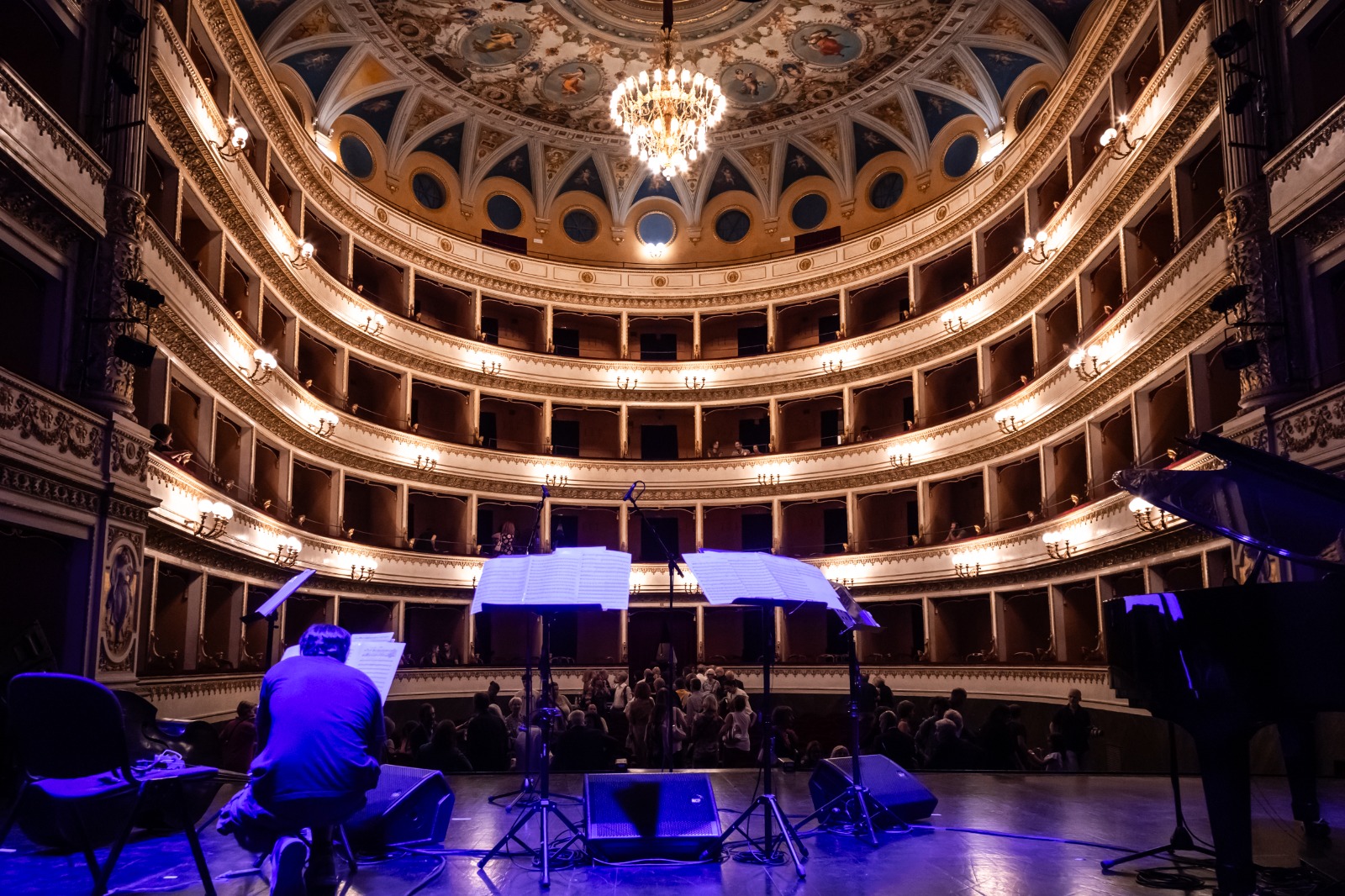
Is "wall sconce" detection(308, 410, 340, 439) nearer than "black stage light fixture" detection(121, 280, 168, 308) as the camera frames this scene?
No

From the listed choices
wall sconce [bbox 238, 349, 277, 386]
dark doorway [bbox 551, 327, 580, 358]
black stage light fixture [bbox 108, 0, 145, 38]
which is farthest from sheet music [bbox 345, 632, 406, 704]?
dark doorway [bbox 551, 327, 580, 358]

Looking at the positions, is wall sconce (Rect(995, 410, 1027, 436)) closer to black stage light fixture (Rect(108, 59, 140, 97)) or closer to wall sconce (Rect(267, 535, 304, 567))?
wall sconce (Rect(267, 535, 304, 567))

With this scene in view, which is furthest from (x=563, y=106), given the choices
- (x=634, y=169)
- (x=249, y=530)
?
(x=249, y=530)

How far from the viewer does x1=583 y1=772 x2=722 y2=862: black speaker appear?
7.03 meters

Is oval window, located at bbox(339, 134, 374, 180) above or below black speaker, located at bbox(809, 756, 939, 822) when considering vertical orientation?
above

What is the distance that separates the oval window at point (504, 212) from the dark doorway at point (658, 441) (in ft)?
25.2

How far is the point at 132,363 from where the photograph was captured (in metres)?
11.5

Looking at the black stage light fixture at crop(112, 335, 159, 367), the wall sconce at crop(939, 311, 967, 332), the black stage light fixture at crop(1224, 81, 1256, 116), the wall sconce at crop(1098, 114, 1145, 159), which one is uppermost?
the wall sconce at crop(1098, 114, 1145, 159)

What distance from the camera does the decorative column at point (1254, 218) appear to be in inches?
468

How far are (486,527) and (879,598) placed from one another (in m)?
11.6

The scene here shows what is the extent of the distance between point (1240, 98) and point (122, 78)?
13.2m

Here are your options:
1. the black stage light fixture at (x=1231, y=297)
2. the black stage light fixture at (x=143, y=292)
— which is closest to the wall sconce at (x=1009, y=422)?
Answer: the black stage light fixture at (x=1231, y=297)

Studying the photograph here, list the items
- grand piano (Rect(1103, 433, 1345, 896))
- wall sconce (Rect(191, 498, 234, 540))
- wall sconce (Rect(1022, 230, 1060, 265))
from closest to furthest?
grand piano (Rect(1103, 433, 1345, 896)), wall sconce (Rect(191, 498, 234, 540)), wall sconce (Rect(1022, 230, 1060, 265))

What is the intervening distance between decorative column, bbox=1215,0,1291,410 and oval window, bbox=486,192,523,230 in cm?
2260
